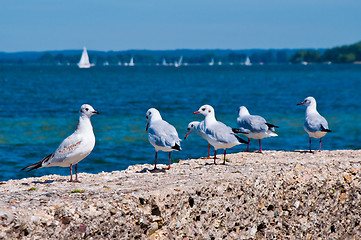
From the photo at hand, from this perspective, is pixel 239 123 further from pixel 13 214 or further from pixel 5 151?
pixel 5 151

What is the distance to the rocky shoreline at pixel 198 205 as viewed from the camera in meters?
6.44

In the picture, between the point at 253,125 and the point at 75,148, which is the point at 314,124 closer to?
the point at 253,125

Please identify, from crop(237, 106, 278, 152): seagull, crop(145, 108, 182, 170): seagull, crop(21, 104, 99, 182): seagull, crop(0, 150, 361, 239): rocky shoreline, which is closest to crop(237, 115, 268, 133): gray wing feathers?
crop(237, 106, 278, 152): seagull

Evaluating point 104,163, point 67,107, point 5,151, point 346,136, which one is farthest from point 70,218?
point 67,107

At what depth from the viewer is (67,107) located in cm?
3497

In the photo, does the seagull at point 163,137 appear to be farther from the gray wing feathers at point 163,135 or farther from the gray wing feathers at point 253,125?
the gray wing feathers at point 253,125

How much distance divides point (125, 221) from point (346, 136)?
16.9m

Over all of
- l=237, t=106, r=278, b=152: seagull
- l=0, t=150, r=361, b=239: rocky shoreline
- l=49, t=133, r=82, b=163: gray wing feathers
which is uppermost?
l=49, t=133, r=82, b=163: gray wing feathers

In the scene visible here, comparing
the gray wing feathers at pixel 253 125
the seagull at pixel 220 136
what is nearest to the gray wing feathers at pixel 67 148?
the seagull at pixel 220 136

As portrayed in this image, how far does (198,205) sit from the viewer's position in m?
7.55

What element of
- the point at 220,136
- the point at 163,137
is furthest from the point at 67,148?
the point at 220,136

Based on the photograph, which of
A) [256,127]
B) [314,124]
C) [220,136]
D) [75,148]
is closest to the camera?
[75,148]

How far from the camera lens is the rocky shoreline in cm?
644

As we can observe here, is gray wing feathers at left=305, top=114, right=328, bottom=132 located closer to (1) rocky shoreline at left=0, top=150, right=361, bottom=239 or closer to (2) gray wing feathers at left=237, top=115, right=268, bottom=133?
(2) gray wing feathers at left=237, top=115, right=268, bottom=133
